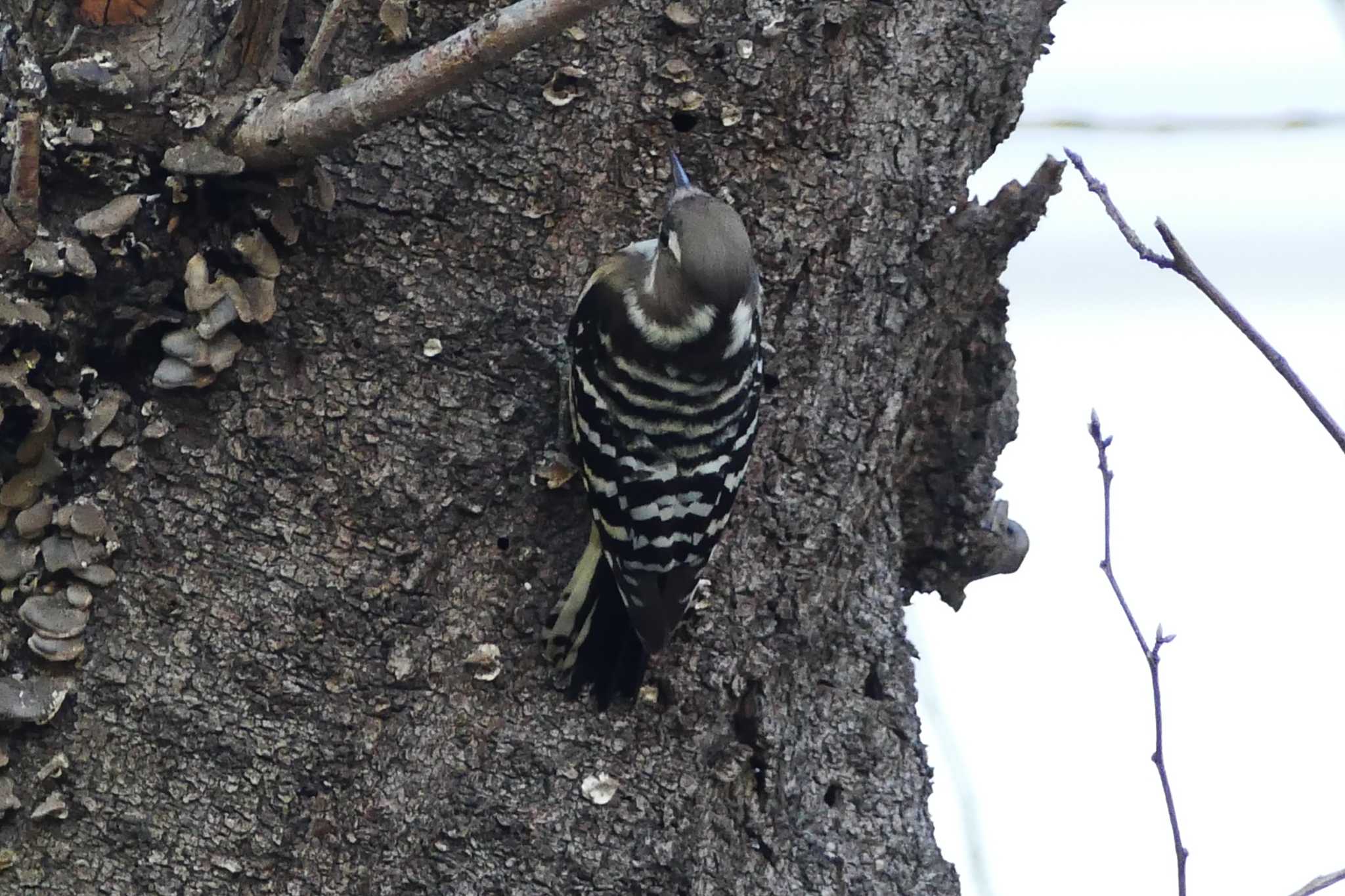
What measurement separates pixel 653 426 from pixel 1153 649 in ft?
2.96

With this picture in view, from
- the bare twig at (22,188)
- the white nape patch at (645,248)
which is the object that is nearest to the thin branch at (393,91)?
the bare twig at (22,188)

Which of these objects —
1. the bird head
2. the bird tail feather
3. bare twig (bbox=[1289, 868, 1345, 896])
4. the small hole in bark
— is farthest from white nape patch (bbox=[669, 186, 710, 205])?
bare twig (bbox=[1289, 868, 1345, 896])

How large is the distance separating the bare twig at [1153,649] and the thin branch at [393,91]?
3.02 feet

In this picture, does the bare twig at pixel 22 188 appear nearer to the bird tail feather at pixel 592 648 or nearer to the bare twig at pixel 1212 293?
the bird tail feather at pixel 592 648

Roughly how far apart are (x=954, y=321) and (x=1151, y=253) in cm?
85

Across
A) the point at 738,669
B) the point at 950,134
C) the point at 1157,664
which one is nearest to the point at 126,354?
the point at 738,669

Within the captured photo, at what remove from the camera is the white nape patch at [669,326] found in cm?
237

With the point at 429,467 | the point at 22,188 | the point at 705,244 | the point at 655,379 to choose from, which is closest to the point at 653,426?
the point at 655,379

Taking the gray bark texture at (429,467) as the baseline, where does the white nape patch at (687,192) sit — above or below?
above

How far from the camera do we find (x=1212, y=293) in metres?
1.35

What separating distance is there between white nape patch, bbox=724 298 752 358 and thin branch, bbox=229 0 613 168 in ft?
2.31

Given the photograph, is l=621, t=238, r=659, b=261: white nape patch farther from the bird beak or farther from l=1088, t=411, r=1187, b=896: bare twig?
l=1088, t=411, r=1187, b=896: bare twig

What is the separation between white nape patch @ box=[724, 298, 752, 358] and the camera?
2248 mm

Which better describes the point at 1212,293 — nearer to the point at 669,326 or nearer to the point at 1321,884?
the point at 1321,884
